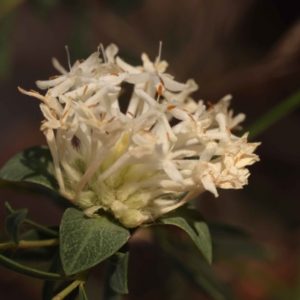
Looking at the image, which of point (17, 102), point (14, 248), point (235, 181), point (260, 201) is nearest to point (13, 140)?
point (17, 102)

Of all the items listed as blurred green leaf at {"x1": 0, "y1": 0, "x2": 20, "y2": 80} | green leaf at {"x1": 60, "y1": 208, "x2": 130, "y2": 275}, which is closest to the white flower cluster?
green leaf at {"x1": 60, "y1": 208, "x2": 130, "y2": 275}

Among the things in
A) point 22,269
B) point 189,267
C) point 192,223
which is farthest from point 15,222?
point 189,267

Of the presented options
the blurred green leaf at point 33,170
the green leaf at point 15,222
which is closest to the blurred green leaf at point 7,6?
the blurred green leaf at point 33,170

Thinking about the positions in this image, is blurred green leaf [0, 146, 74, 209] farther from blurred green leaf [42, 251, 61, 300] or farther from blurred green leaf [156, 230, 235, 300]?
blurred green leaf [156, 230, 235, 300]

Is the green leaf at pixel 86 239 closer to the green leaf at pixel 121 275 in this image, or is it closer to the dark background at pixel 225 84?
the green leaf at pixel 121 275

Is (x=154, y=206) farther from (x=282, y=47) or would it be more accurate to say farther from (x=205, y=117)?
(x=282, y=47)

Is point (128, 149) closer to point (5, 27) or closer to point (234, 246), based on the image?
point (234, 246)
